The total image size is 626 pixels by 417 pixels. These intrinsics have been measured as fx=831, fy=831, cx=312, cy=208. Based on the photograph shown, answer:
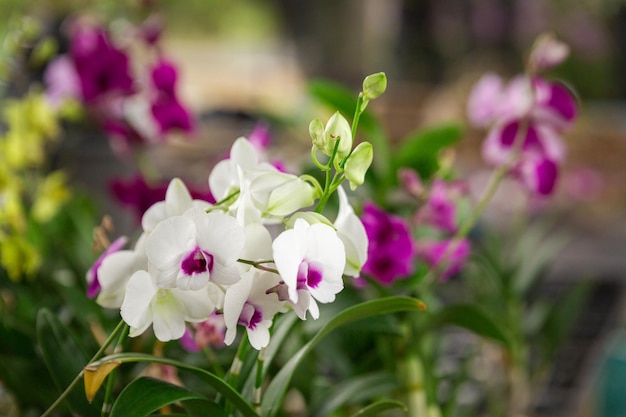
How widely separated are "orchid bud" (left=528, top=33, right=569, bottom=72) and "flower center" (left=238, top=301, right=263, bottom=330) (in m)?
0.30

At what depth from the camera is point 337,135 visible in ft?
1.07

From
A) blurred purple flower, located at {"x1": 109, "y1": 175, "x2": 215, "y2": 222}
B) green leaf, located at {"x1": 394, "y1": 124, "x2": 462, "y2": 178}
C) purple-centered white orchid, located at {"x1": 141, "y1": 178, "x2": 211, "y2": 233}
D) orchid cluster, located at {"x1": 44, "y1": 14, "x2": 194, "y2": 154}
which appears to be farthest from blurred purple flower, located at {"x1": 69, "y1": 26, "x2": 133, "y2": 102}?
purple-centered white orchid, located at {"x1": 141, "y1": 178, "x2": 211, "y2": 233}

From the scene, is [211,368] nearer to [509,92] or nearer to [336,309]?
[336,309]

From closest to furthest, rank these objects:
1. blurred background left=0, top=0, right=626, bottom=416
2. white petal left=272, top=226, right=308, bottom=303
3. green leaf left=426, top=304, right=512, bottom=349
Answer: white petal left=272, top=226, right=308, bottom=303
green leaf left=426, top=304, right=512, bottom=349
blurred background left=0, top=0, right=626, bottom=416

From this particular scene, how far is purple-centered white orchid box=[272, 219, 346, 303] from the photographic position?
0.31 metres

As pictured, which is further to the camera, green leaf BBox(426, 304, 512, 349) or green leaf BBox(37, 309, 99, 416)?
green leaf BBox(426, 304, 512, 349)

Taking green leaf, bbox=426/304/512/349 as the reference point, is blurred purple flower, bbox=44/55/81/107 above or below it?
above

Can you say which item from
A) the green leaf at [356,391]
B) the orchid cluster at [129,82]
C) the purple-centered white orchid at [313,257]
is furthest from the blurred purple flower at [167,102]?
the purple-centered white orchid at [313,257]

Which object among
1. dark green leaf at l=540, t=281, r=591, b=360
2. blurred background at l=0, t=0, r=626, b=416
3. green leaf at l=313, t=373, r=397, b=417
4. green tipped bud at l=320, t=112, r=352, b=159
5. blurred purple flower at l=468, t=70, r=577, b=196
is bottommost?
blurred background at l=0, t=0, r=626, b=416

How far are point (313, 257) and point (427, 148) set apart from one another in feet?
1.05

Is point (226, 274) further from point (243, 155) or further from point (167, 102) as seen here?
point (167, 102)

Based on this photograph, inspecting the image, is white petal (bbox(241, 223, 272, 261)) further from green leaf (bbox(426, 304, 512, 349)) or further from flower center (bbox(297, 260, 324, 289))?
green leaf (bbox(426, 304, 512, 349))

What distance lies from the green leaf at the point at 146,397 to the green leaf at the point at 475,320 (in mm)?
224

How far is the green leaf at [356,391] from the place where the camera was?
487 millimetres
